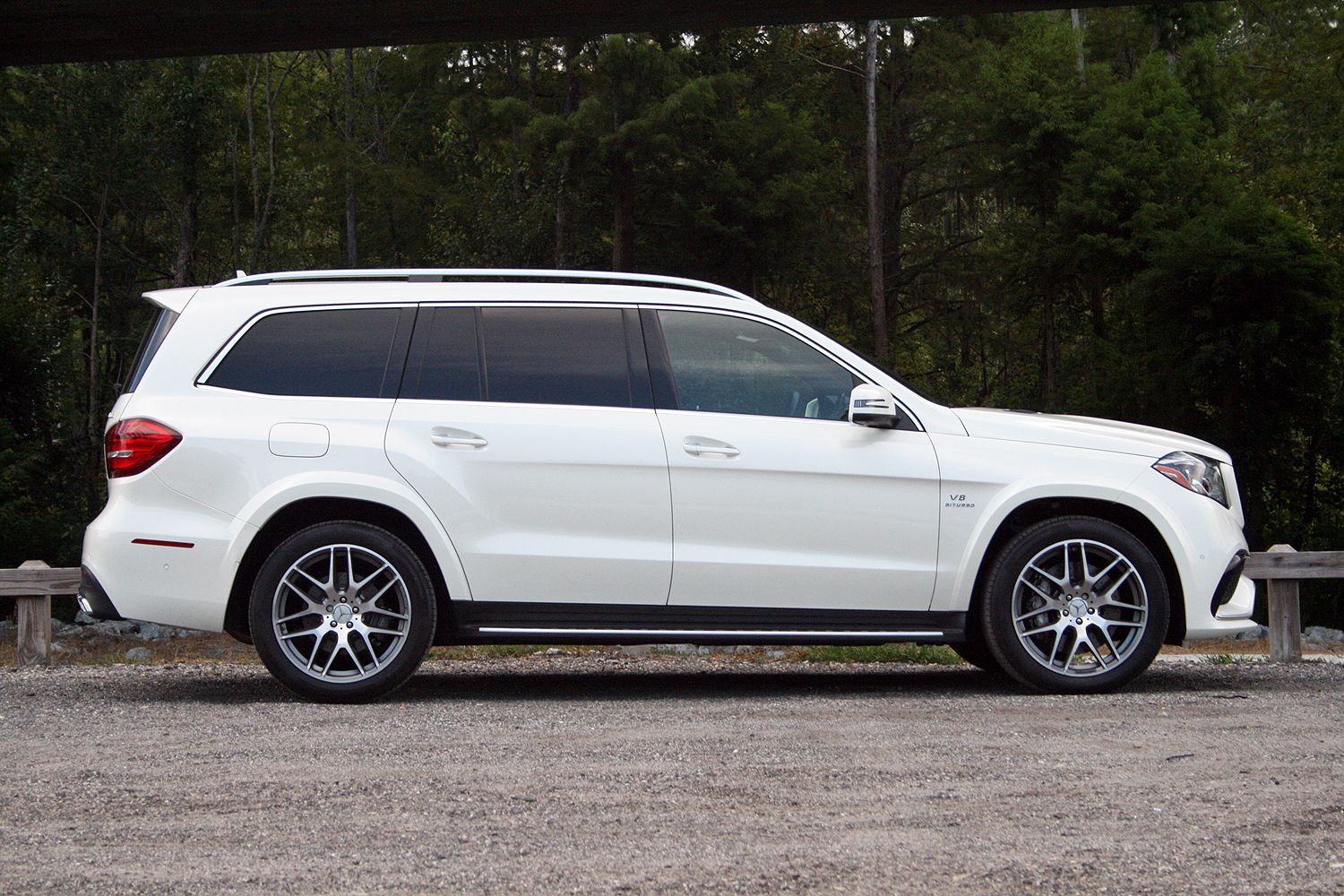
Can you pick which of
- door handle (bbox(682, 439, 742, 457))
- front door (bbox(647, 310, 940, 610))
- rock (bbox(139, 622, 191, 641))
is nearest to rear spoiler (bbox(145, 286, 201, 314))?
front door (bbox(647, 310, 940, 610))

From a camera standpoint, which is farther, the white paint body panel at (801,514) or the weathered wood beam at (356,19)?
the weathered wood beam at (356,19)

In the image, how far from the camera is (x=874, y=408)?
661cm

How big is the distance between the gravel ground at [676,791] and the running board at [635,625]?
0.98 ft

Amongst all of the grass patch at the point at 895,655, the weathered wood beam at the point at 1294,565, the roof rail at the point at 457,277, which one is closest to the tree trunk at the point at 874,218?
the grass patch at the point at 895,655

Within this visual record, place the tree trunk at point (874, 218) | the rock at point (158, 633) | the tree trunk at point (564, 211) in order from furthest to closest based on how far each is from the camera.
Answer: the tree trunk at point (874, 218) → the tree trunk at point (564, 211) → the rock at point (158, 633)

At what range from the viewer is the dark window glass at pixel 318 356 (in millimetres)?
6727

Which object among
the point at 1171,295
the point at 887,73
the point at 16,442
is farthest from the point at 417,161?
the point at 1171,295

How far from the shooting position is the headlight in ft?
22.7

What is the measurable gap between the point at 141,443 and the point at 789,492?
9.30 ft

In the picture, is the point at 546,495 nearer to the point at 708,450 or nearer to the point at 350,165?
the point at 708,450

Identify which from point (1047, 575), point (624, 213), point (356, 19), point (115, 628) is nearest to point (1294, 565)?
point (1047, 575)

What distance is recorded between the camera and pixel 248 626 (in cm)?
673

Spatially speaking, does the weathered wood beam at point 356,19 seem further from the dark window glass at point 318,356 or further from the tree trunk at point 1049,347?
the tree trunk at point 1049,347

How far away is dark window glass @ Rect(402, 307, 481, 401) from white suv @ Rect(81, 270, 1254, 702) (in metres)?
0.01
